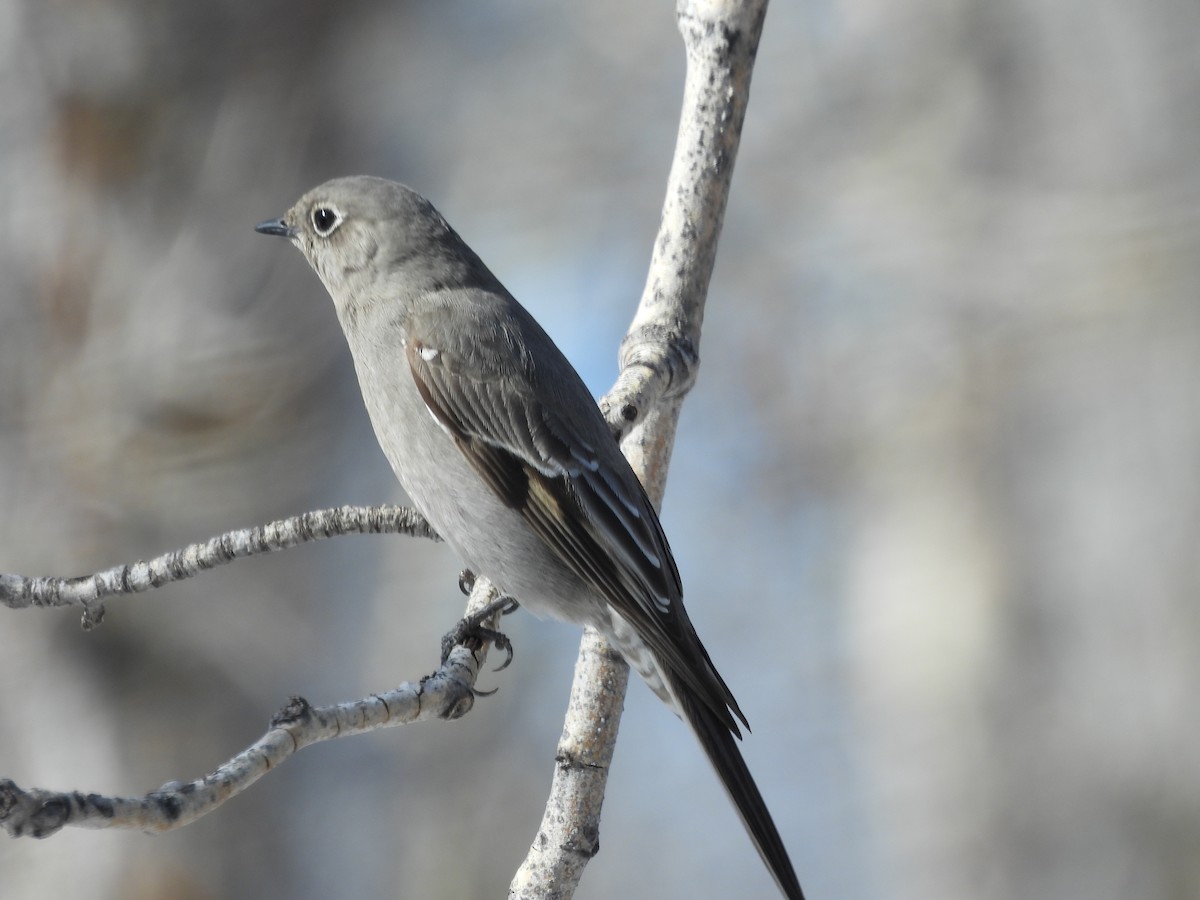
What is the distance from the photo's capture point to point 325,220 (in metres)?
2.24

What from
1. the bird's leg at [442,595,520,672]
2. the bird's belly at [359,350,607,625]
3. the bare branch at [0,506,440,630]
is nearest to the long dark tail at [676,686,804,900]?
the bird's belly at [359,350,607,625]

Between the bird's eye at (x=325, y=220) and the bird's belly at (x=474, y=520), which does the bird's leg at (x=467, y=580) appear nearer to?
the bird's belly at (x=474, y=520)

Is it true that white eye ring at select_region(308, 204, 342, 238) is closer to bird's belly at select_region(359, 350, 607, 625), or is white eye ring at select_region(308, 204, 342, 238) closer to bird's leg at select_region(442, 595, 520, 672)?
bird's belly at select_region(359, 350, 607, 625)

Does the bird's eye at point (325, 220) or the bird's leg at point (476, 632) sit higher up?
the bird's eye at point (325, 220)

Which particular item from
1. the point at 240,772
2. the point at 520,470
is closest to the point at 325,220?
the point at 520,470

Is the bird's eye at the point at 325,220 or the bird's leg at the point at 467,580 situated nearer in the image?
the bird's eye at the point at 325,220

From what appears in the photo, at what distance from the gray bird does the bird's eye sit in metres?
0.15

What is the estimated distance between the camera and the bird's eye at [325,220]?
2215mm

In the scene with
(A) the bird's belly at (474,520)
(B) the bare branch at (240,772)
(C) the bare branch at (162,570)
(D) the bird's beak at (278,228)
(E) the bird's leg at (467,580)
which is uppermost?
(D) the bird's beak at (278,228)

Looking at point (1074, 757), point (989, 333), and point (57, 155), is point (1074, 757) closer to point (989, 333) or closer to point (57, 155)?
point (989, 333)

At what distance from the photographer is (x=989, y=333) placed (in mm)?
3867

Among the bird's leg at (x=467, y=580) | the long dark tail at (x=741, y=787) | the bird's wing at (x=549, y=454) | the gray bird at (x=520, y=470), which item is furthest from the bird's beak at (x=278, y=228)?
the long dark tail at (x=741, y=787)

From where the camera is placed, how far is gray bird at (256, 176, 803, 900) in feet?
6.06

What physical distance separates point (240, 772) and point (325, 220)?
4.25ft
